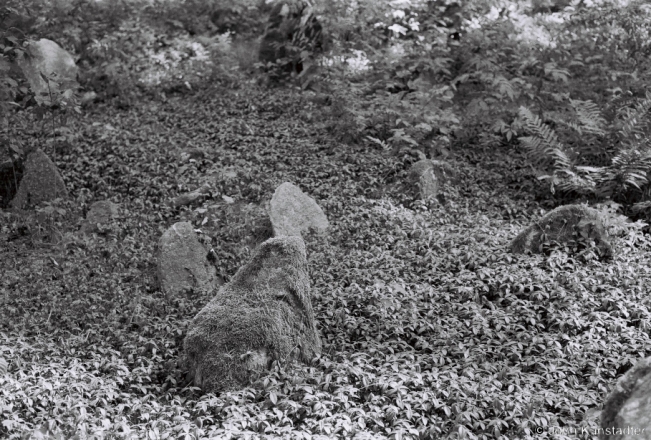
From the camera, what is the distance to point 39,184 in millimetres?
10352

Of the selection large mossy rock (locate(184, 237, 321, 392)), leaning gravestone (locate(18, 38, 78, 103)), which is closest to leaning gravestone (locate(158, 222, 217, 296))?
large mossy rock (locate(184, 237, 321, 392))

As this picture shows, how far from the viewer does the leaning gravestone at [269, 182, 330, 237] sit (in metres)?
9.10

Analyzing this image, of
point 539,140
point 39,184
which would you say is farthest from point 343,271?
point 39,184

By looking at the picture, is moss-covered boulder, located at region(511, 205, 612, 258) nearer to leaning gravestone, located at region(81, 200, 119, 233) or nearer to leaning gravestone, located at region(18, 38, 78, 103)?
leaning gravestone, located at region(81, 200, 119, 233)

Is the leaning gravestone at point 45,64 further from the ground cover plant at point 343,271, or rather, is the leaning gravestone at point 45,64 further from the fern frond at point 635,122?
the fern frond at point 635,122

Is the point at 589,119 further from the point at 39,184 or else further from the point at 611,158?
the point at 39,184

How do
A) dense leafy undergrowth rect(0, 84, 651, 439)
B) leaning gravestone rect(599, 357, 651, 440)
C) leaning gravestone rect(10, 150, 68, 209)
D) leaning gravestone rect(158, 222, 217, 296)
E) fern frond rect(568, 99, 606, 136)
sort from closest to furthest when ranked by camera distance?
leaning gravestone rect(599, 357, 651, 440), dense leafy undergrowth rect(0, 84, 651, 439), leaning gravestone rect(158, 222, 217, 296), leaning gravestone rect(10, 150, 68, 209), fern frond rect(568, 99, 606, 136)

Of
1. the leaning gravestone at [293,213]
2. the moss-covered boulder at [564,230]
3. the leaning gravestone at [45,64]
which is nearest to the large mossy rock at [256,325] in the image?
the leaning gravestone at [293,213]

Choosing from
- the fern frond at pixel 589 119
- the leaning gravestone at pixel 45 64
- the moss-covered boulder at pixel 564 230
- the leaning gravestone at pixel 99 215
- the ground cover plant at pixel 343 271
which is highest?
the fern frond at pixel 589 119

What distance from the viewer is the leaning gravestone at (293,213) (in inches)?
358

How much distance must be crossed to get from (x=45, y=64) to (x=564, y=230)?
11.4m

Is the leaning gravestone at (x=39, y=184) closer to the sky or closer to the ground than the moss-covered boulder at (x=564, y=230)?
closer to the ground

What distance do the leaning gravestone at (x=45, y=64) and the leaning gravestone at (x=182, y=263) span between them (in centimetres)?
688

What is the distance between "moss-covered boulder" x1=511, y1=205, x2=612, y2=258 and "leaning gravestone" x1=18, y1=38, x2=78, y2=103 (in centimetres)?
1008
